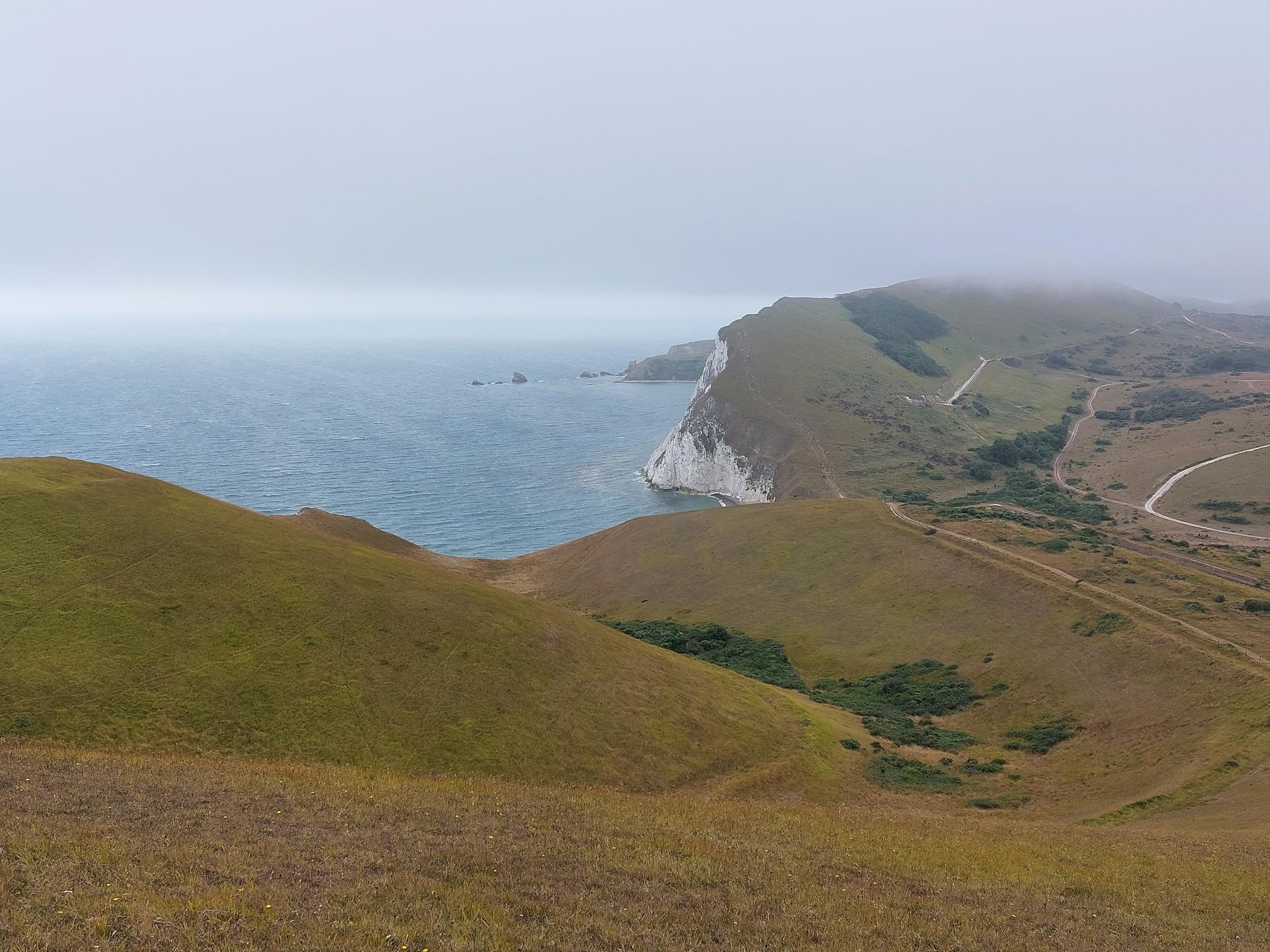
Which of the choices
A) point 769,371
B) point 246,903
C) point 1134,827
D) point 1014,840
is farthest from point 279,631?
point 769,371

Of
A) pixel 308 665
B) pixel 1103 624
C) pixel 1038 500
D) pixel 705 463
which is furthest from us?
pixel 705 463

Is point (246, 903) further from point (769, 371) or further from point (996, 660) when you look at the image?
point (769, 371)

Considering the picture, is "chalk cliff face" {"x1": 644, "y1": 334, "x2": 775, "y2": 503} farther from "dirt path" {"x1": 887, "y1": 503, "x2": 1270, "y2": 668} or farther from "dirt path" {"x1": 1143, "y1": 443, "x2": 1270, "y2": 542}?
"dirt path" {"x1": 1143, "y1": 443, "x2": 1270, "y2": 542}

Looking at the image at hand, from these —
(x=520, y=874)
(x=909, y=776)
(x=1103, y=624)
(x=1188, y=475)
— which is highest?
(x=1188, y=475)

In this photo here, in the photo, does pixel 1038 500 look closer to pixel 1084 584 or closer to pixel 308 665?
pixel 1084 584

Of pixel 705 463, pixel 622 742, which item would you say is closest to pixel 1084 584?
pixel 622 742

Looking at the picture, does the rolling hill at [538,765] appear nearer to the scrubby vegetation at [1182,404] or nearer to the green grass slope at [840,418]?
the green grass slope at [840,418]

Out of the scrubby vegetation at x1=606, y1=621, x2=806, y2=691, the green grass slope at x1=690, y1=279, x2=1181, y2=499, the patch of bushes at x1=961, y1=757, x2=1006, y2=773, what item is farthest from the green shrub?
the patch of bushes at x1=961, y1=757, x2=1006, y2=773
